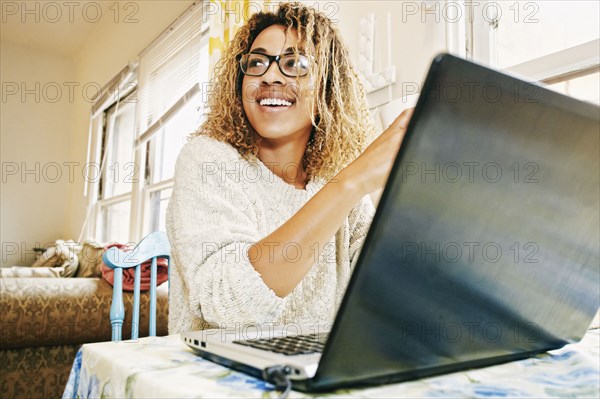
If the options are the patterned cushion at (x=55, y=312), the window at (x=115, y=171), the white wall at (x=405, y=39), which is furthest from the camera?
the window at (x=115, y=171)

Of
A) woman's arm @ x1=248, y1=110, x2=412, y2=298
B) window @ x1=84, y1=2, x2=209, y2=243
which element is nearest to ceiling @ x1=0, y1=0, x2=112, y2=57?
window @ x1=84, y1=2, x2=209, y2=243

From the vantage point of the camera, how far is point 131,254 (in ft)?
3.94

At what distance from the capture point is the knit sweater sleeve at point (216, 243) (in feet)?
2.17

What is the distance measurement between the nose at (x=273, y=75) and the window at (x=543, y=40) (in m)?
0.71

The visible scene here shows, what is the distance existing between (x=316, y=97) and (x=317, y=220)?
49 centimetres

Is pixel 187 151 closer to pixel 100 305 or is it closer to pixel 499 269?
pixel 499 269

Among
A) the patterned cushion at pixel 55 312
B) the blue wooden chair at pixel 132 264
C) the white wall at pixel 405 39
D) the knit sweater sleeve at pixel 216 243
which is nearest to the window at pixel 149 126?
the patterned cushion at pixel 55 312

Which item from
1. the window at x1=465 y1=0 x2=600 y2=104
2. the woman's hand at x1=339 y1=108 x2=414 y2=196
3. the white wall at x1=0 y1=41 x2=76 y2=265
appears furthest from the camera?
the white wall at x1=0 y1=41 x2=76 y2=265

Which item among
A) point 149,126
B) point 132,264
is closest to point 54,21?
point 149,126

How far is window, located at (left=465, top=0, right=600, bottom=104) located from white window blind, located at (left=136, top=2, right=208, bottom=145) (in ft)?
5.30

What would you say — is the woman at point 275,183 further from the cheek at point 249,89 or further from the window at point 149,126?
the window at point 149,126

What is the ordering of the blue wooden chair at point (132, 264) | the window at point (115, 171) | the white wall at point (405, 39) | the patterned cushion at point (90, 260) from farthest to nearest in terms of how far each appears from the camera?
the window at point (115, 171), the patterned cushion at point (90, 260), the white wall at point (405, 39), the blue wooden chair at point (132, 264)

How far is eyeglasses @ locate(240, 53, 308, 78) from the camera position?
99cm

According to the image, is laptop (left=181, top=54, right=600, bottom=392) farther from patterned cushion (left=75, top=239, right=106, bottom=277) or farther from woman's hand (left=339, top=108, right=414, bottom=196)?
patterned cushion (left=75, top=239, right=106, bottom=277)
